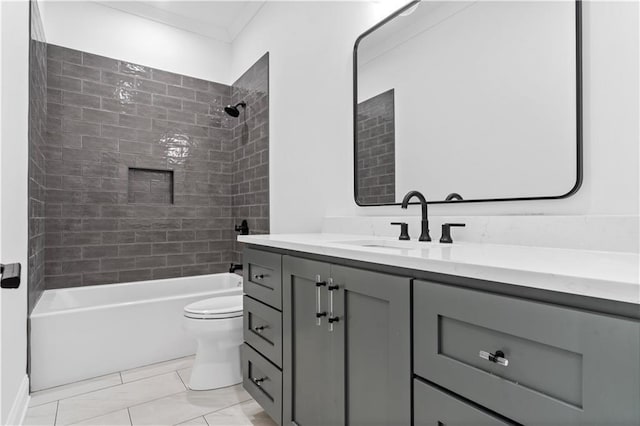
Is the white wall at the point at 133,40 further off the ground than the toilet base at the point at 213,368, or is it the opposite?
the white wall at the point at 133,40

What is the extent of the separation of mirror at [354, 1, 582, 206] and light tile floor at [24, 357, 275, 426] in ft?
4.41

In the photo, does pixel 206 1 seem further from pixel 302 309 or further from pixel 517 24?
pixel 302 309

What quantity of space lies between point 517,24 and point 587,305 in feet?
3.81

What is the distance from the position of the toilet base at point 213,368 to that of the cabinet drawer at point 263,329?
1.41 ft

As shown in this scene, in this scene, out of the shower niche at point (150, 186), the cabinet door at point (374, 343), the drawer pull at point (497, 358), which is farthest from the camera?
the shower niche at point (150, 186)

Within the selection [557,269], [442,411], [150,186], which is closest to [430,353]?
[442,411]

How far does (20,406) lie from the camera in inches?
72.7

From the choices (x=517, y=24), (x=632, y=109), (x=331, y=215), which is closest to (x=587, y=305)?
(x=632, y=109)

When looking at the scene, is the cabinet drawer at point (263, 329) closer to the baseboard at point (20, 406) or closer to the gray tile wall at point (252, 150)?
the baseboard at point (20, 406)

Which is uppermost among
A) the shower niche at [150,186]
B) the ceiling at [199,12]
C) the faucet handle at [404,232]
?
the ceiling at [199,12]

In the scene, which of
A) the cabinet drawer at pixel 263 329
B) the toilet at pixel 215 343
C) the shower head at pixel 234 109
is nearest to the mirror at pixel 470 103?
the cabinet drawer at pixel 263 329

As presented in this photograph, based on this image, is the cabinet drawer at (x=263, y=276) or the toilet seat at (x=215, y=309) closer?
the cabinet drawer at (x=263, y=276)

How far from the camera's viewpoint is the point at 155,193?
11.0ft

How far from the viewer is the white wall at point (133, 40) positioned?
293cm
